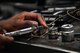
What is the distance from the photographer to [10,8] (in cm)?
216

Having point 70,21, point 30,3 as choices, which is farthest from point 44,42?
point 30,3

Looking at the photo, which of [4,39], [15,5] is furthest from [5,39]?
[15,5]

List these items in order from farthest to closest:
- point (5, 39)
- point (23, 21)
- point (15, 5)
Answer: point (15, 5) → point (23, 21) → point (5, 39)

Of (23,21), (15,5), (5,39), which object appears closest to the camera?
(5,39)

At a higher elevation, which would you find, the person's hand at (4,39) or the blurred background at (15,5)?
the blurred background at (15,5)

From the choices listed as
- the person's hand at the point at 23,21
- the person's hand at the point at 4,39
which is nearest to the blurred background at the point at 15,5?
the person's hand at the point at 23,21

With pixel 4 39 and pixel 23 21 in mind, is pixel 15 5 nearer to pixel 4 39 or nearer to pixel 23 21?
pixel 23 21

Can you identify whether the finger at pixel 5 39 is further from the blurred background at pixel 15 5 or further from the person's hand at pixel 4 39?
the blurred background at pixel 15 5

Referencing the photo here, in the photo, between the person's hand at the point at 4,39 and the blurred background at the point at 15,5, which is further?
the blurred background at the point at 15,5

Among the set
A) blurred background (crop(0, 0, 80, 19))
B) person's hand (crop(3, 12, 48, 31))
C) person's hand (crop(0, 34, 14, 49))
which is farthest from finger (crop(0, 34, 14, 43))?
blurred background (crop(0, 0, 80, 19))

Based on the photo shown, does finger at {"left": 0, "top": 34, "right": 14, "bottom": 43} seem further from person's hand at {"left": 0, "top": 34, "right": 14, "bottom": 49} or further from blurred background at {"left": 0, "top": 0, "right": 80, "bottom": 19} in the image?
blurred background at {"left": 0, "top": 0, "right": 80, "bottom": 19}

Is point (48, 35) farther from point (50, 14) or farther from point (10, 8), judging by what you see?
point (10, 8)

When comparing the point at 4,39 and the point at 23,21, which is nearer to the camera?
the point at 4,39

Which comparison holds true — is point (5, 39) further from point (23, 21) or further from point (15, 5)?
point (15, 5)
